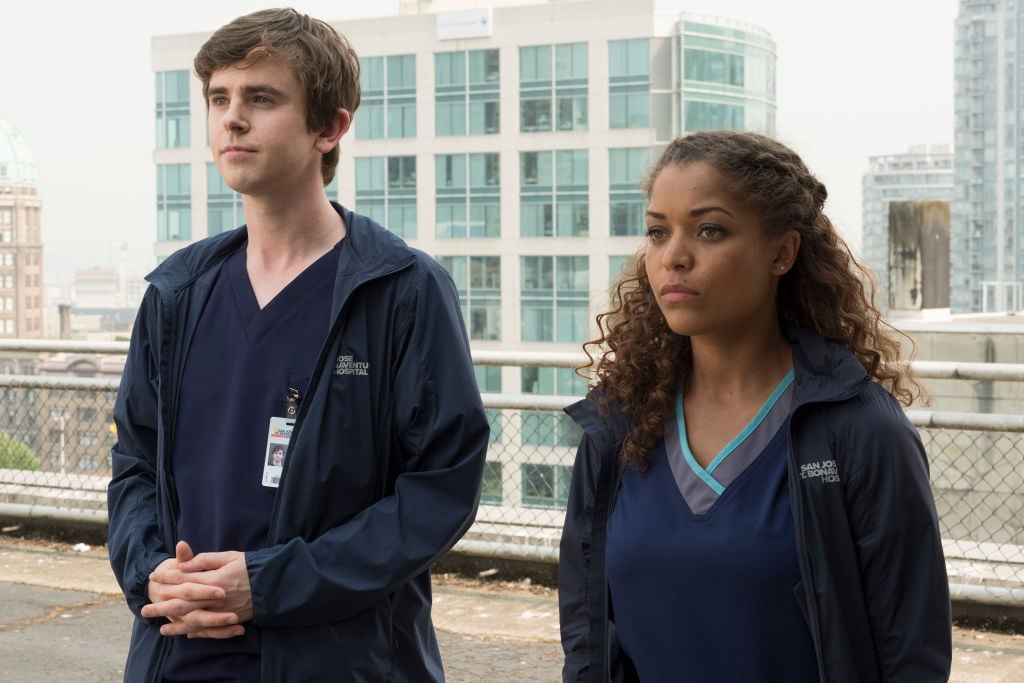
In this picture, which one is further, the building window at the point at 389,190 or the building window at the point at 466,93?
the building window at the point at 389,190

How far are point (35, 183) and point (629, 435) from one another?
567ft

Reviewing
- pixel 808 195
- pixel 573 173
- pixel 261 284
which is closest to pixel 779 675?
pixel 808 195

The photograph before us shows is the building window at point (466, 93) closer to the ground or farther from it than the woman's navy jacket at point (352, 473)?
farther from it

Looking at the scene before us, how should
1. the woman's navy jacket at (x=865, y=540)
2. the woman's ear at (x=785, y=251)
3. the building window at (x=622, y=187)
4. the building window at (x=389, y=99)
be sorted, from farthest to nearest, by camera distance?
the building window at (x=389, y=99) < the building window at (x=622, y=187) < the woman's ear at (x=785, y=251) < the woman's navy jacket at (x=865, y=540)

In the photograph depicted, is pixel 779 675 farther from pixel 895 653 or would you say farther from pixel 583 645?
pixel 583 645

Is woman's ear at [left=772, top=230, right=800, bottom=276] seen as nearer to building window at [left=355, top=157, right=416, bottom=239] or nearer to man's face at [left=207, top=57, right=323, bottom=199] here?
man's face at [left=207, top=57, right=323, bottom=199]

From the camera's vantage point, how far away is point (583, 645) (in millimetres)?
2346

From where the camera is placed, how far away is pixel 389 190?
91125mm

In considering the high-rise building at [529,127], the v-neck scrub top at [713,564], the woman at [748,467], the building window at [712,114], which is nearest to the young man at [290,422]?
the woman at [748,467]

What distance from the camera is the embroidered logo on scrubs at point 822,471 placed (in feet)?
7.01

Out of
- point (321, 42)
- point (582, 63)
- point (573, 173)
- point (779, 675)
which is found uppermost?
point (582, 63)

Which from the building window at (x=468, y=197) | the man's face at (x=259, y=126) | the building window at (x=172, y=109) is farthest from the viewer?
the building window at (x=172, y=109)

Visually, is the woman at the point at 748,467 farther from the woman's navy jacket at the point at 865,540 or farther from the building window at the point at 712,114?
the building window at the point at 712,114

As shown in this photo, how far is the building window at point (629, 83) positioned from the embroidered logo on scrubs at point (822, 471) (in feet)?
276
